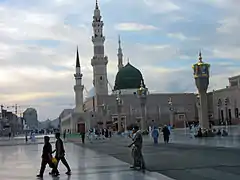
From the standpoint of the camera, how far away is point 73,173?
1244 centimetres

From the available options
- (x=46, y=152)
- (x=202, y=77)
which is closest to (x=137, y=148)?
(x=46, y=152)

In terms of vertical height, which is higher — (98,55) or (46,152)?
(98,55)

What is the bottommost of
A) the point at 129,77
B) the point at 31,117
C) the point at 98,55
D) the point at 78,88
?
the point at 31,117

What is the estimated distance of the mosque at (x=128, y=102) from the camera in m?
83.9

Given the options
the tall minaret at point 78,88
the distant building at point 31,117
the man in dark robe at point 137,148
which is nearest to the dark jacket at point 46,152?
the man in dark robe at point 137,148

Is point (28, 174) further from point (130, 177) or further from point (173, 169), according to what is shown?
point (173, 169)

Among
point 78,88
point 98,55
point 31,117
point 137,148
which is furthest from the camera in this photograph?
point 31,117

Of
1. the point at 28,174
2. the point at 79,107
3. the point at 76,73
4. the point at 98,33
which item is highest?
the point at 98,33

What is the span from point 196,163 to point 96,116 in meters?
74.4

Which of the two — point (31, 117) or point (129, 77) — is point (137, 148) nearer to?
point (129, 77)

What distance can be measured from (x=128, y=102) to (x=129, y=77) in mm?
6449

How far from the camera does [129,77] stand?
93000mm


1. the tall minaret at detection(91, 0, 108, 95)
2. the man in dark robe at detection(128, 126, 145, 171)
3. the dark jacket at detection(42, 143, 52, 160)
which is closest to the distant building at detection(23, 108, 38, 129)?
the tall minaret at detection(91, 0, 108, 95)

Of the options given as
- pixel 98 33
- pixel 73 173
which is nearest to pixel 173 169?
pixel 73 173
